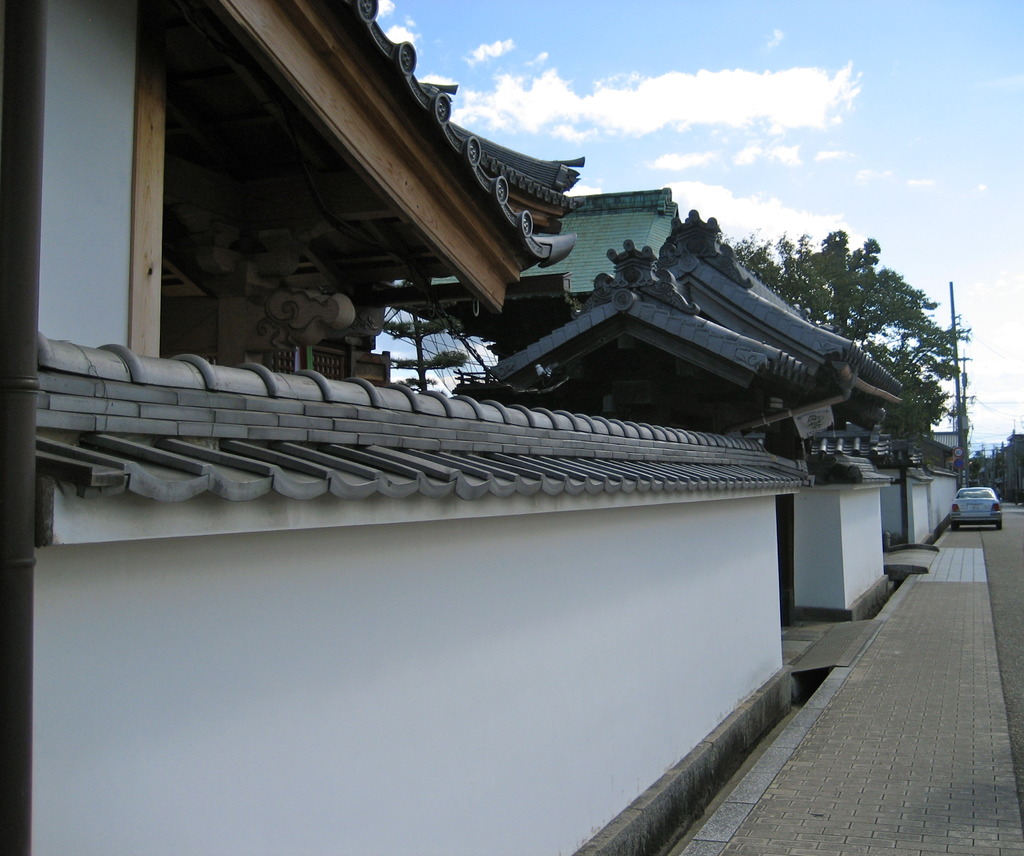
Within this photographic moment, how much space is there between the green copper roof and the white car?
23772 mm

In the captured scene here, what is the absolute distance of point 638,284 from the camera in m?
10.5

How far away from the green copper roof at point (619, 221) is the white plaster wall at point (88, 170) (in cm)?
2111

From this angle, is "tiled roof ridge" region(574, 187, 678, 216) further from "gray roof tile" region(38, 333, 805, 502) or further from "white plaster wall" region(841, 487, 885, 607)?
"gray roof tile" region(38, 333, 805, 502)

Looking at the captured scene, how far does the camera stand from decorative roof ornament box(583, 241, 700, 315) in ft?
33.9

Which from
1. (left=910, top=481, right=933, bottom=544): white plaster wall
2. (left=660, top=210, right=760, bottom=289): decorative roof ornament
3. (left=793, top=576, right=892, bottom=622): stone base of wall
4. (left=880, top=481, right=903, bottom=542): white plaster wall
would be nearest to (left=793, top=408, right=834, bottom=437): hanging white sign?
(left=660, top=210, right=760, bottom=289): decorative roof ornament

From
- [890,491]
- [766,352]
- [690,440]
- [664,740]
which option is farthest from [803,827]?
[890,491]

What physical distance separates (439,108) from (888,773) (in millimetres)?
6636

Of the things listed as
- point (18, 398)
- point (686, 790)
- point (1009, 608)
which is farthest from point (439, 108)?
point (1009, 608)

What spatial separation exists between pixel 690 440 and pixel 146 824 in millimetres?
7159

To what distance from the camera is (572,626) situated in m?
5.54

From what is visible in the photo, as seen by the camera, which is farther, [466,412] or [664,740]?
[664,740]

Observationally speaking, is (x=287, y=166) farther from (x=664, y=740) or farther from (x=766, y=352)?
(x=766, y=352)

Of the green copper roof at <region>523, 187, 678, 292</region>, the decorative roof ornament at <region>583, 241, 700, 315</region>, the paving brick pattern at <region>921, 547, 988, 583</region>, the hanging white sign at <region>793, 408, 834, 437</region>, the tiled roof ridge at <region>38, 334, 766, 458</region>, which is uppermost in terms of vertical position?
the green copper roof at <region>523, 187, 678, 292</region>

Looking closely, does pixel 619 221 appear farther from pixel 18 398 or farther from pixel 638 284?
pixel 18 398
